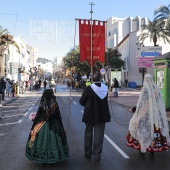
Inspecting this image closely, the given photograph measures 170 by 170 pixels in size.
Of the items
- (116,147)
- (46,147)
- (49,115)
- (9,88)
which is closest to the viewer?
(46,147)

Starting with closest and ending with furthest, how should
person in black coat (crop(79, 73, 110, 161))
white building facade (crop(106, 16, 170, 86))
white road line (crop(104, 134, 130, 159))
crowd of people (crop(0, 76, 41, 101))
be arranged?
1. person in black coat (crop(79, 73, 110, 161))
2. white road line (crop(104, 134, 130, 159))
3. crowd of people (crop(0, 76, 41, 101))
4. white building facade (crop(106, 16, 170, 86))

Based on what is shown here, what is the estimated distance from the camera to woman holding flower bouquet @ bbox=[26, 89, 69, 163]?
573cm

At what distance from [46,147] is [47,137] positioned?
0.60ft

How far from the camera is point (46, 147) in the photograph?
225 inches

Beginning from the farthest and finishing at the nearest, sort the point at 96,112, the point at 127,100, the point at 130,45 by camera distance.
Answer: the point at 130,45
the point at 127,100
the point at 96,112

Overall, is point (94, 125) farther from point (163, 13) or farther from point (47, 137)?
point (163, 13)

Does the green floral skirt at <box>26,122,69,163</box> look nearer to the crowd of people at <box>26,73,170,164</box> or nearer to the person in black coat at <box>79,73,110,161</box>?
the crowd of people at <box>26,73,170,164</box>

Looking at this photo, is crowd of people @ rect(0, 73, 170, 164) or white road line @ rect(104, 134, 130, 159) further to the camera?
white road line @ rect(104, 134, 130, 159)

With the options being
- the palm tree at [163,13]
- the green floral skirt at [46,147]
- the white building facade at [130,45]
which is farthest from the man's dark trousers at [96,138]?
the white building facade at [130,45]

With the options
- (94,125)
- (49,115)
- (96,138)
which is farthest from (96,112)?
(49,115)

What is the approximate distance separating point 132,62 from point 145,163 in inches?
2014

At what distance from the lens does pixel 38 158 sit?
18.9ft

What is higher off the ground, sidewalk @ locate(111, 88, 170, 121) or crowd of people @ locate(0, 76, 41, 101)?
crowd of people @ locate(0, 76, 41, 101)

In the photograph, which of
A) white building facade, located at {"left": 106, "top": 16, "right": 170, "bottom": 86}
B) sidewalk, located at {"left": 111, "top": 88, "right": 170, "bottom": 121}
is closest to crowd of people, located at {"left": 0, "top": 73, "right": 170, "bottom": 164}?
sidewalk, located at {"left": 111, "top": 88, "right": 170, "bottom": 121}
